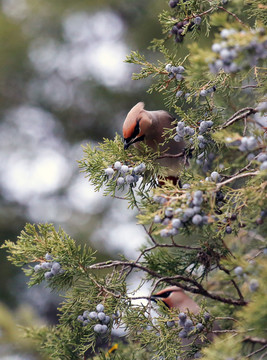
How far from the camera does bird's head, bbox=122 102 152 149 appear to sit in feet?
5.81

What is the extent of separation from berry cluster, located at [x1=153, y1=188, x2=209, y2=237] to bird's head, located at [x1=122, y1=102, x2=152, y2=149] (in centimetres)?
50

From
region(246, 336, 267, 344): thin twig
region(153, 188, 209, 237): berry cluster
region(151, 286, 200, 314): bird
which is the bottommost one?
region(246, 336, 267, 344): thin twig

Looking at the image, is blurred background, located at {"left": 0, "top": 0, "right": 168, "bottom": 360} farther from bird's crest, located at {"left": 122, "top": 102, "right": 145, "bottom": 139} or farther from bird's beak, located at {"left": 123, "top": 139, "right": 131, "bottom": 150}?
bird's beak, located at {"left": 123, "top": 139, "right": 131, "bottom": 150}

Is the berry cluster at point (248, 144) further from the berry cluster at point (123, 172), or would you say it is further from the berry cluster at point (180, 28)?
the berry cluster at point (180, 28)

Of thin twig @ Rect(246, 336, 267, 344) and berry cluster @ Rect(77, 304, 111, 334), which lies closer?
thin twig @ Rect(246, 336, 267, 344)

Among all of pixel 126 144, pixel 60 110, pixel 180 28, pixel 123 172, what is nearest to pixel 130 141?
pixel 126 144

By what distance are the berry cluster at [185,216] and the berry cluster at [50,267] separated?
0.45m

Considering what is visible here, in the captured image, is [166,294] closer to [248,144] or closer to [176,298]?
[176,298]

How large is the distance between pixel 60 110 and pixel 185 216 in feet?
16.6

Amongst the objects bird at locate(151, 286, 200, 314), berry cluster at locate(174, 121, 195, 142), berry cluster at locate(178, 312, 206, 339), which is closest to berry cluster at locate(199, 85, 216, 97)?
berry cluster at locate(174, 121, 195, 142)

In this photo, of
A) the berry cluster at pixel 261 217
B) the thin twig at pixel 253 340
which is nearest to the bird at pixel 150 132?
the berry cluster at pixel 261 217

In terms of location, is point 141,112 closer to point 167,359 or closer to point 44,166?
point 167,359

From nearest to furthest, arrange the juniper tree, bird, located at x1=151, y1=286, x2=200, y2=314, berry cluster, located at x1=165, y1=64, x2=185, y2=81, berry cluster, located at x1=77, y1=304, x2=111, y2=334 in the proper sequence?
the juniper tree → berry cluster, located at x1=77, y1=304, x2=111, y2=334 → berry cluster, located at x1=165, y1=64, x2=185, y2=81 → bird, located at x1=151, y1=286, x2=200, y2=314

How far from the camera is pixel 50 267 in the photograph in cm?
157
